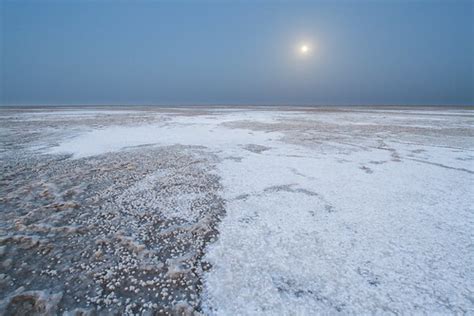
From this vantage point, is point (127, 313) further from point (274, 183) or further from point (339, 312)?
point (274, 183)

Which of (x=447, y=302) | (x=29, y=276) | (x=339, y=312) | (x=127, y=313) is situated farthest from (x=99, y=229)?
(x=447, y=302)

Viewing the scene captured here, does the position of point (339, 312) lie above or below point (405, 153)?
below

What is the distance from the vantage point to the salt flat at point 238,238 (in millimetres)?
1953

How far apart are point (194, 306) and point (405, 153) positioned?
6.91 meters

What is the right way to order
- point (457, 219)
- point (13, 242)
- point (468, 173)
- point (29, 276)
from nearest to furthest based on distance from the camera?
point (29, 276) < point (13, 242) < point (457, 219) < point (468, 173)

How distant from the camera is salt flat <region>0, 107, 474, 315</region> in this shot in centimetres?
195

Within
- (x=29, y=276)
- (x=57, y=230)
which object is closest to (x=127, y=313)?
(x=29, y=276)

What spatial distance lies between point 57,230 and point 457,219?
4924 millimetres

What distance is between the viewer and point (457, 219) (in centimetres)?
313

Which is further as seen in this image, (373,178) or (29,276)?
(373,178)

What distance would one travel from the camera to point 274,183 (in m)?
4.48

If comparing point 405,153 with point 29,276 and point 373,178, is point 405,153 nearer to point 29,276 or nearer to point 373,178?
point 373,178

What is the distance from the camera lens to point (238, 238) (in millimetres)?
2746

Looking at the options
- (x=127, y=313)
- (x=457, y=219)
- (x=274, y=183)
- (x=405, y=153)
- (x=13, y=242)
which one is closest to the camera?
(x=127, y=313)
